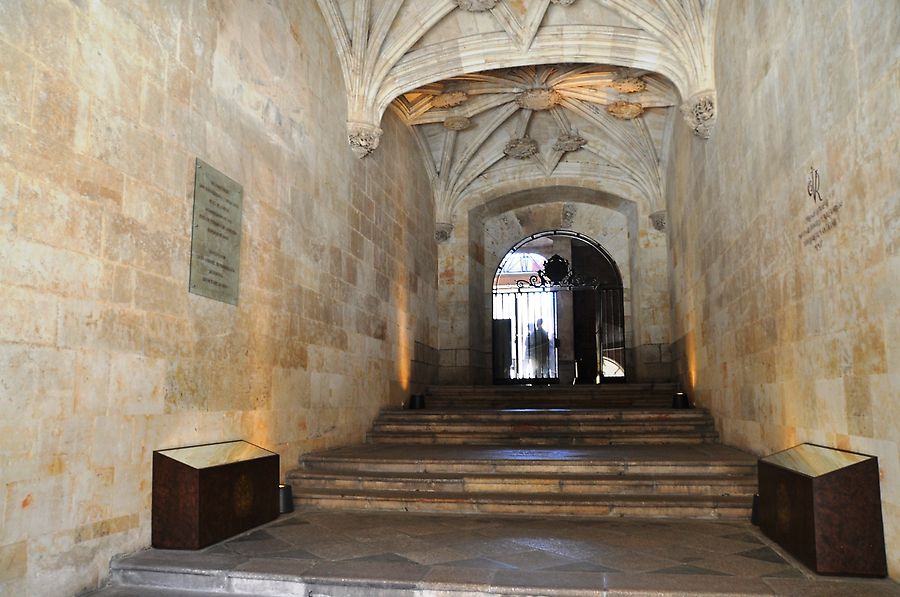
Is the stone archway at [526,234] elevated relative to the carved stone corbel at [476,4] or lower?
lower

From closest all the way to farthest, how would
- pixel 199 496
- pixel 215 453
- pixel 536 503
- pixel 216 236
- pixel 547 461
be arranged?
pixel 199 496, pixel 215 453, pixel 216 236, pixel 536 503, pixel 547 461

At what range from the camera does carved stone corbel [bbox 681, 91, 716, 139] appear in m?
7.65

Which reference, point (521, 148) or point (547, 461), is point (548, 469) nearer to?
point (547, 461)

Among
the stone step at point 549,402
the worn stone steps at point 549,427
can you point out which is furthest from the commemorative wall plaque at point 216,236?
the stone step at point 549,402

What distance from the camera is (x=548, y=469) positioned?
6.19 meters

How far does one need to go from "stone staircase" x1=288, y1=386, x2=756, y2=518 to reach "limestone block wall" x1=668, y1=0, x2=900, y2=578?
1.97 feet

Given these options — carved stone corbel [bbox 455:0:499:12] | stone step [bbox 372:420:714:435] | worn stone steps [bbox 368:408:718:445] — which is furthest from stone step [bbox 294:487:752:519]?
carved stone corbel [bbox 455:0:499:12]

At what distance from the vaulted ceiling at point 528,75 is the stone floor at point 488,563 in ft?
16.2

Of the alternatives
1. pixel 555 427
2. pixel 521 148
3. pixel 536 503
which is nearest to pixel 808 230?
pixel 536 503

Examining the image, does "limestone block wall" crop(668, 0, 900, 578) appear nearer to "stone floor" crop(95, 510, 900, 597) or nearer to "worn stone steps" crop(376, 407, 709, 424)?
"worn stone steps" crop(376, 407, 709, 424)

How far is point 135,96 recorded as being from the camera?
4492mm

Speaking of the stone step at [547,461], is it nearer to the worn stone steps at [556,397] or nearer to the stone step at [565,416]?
the stone step at [565,416]

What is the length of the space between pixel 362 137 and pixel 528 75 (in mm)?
3451

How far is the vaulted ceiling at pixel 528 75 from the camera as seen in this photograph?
8258 mm
